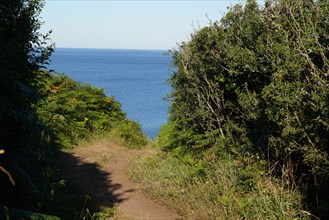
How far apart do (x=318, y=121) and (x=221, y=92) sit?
3.78 m

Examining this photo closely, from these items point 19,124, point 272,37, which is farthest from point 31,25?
point 272,37

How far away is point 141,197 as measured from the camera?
9.04 metres

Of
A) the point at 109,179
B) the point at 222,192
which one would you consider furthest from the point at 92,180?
the point at 222,192

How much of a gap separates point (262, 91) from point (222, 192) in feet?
6.29

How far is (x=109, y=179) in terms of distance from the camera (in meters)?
10.5

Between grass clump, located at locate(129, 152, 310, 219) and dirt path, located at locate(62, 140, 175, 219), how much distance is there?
13.1 inches

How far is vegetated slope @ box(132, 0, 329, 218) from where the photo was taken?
6184mm

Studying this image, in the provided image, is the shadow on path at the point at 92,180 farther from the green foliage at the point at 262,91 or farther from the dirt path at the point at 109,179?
the green foliage at the point at 262,91

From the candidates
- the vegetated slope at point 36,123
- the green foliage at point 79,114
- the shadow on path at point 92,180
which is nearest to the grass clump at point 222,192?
the shadow on path at point 92,180

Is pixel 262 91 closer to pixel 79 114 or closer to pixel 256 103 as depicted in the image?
pixel 256 103

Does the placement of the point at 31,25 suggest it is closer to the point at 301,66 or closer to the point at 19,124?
the point at 19,124

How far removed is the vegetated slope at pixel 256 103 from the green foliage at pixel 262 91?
0.02 meters

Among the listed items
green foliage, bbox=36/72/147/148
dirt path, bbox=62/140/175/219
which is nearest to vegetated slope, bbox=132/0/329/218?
dirt path, bbox=62/140/175/219

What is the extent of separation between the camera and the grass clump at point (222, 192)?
21.4 ft
